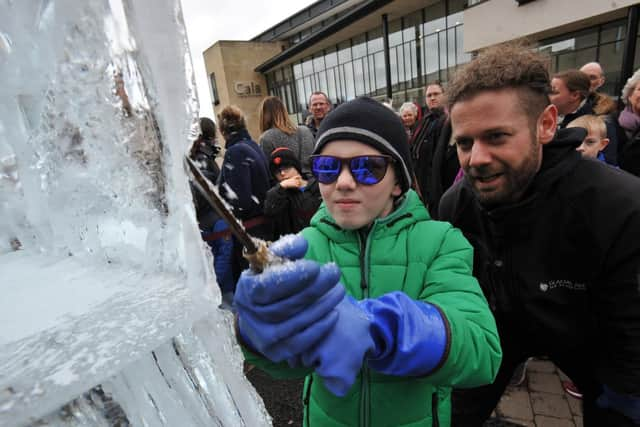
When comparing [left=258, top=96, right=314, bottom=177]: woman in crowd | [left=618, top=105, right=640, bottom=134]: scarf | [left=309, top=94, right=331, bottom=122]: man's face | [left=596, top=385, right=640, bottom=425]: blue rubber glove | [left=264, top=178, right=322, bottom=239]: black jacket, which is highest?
[left=309, top=94, right=331, bottom=122]: man's face

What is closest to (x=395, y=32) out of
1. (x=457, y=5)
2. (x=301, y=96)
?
(x=457, y=5)

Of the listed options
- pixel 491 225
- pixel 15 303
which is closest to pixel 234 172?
pixel 491 225

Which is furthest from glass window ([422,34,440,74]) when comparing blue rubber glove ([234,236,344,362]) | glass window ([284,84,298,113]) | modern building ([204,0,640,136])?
blue rubber glove ([234,236,344,362])

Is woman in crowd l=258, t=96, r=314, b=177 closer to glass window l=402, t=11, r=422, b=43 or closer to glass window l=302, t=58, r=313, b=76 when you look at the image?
glass window l=402, t=11, r=422, b=43

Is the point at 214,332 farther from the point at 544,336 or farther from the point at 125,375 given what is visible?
the point at 544,336

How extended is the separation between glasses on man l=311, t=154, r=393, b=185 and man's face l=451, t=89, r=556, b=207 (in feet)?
1.74

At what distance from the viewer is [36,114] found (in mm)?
460

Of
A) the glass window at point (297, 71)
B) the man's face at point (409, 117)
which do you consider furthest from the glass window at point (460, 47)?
the glass window at point (297, 71)

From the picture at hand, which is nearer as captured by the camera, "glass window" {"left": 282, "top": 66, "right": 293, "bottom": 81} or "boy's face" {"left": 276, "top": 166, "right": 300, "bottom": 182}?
"boy's face" {"left": 276, "top": 166, "right": 300, "bottom": 182}

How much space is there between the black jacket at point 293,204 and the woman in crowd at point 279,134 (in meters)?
0.58

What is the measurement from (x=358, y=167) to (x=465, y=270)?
52 centimetres

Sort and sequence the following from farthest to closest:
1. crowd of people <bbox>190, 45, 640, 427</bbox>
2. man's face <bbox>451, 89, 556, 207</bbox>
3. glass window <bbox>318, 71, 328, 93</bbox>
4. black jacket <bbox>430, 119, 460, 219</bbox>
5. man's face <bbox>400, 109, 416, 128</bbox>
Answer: glass window <bbox>318, 71, 328, 93</bbox>
man's face <bbox>400, 109, 416, 128</bbox>
black jacket <bbox>430, 119, 460, 219</bbox>
man's face <bbox>451, 89, 556, 207</bbox>
crowd of people <bbox>190, 45, 640, 427</bbox>

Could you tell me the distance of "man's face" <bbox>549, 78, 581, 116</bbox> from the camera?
113 inches

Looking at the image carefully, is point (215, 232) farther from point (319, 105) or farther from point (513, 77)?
point (513, 77)
